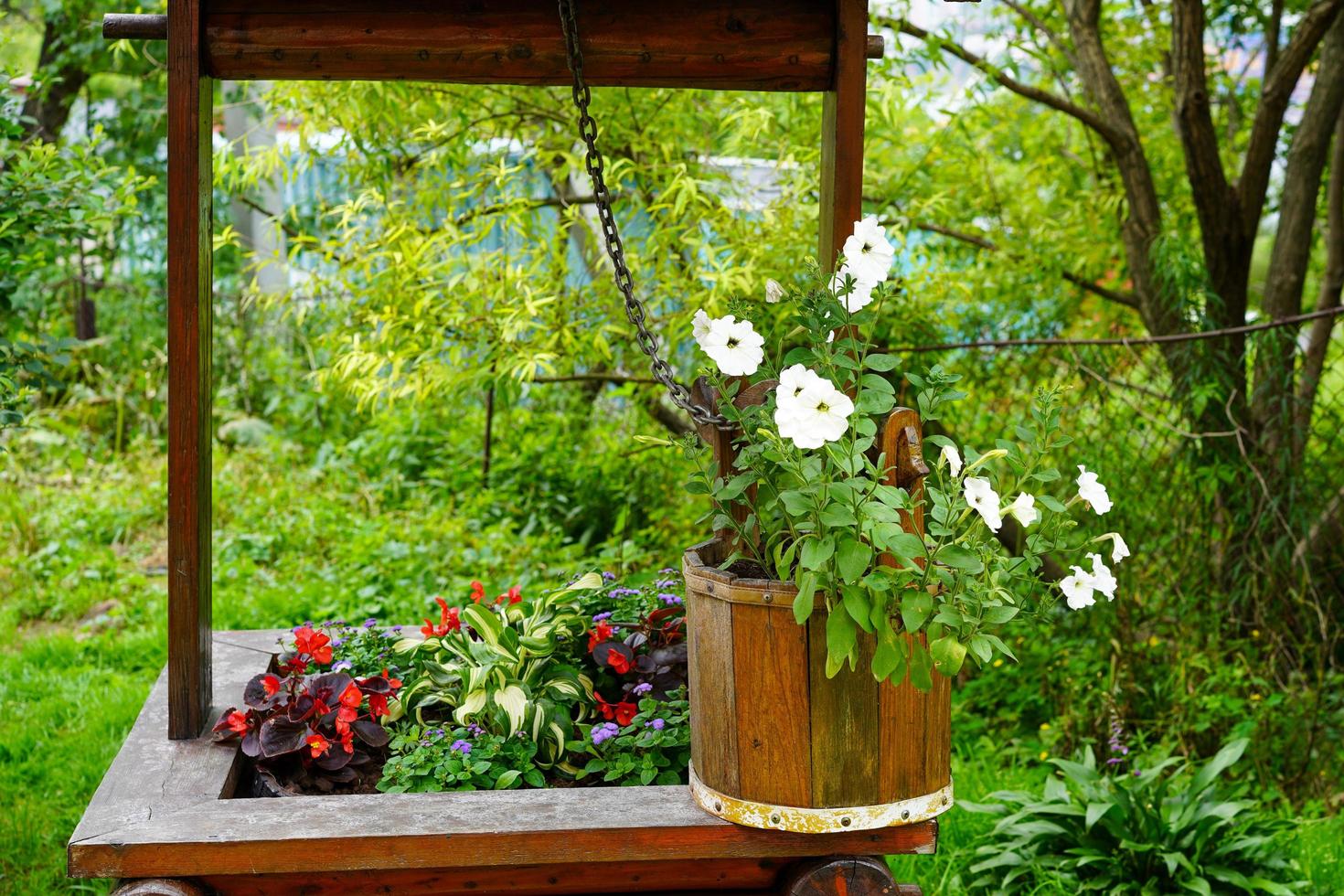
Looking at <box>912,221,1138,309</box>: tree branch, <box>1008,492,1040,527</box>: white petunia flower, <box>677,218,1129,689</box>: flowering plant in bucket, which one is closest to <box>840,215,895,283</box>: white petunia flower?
<box>677,218,1129,689</box>: flowering plant in bucket

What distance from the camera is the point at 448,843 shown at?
1998 mm

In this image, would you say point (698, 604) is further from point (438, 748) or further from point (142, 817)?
point (142, 817)

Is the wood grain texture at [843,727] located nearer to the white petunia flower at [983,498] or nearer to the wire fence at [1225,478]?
the white petunia flower at [983,498]

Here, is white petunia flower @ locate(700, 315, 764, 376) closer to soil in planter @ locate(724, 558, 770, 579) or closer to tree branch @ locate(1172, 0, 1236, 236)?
soil in planter @ locate(724, 558, 770, 579)

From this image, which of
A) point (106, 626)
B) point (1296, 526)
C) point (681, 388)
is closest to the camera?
point (681, 388)

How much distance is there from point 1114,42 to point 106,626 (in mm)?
4582

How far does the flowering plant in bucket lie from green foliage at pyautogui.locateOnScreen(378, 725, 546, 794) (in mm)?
661

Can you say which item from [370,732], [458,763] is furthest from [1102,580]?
[370,732]

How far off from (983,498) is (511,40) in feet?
4.33

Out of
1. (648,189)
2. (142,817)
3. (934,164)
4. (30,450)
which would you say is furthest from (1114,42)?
(30,450)

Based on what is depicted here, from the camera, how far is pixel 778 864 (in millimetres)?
2133

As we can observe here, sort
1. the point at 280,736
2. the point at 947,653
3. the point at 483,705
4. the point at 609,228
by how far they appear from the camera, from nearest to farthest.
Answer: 1. the point at 947,653
2. the point at 609,228
3. the point at 280,736
4. the point at 483,705

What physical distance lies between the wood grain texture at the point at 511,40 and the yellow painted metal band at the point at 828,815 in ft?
4.61

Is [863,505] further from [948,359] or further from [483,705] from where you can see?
[948,359]
